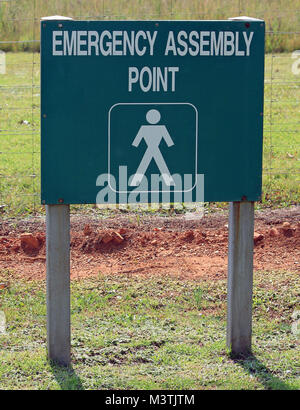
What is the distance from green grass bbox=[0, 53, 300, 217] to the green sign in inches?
128

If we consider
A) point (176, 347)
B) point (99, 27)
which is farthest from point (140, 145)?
point (176, 347)

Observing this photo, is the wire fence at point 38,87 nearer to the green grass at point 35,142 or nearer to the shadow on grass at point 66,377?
the green grass at point 35,142

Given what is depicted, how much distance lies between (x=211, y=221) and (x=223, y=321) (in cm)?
215

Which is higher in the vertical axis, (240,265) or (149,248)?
(240,265)

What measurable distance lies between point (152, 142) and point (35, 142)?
5856mm

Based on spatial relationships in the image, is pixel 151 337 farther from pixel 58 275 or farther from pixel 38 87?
pixel 38 87

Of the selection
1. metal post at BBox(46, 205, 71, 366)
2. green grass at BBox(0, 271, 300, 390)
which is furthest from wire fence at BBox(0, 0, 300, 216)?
metal post at BBox(46, 205, 71, 366)

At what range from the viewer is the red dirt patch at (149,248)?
6691 mm

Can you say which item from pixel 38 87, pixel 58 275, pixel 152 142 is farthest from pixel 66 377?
pixel 38 87

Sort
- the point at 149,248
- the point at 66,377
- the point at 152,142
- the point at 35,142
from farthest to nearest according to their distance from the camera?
the point at 35,142
the point at 149,248
the point at 152,142
the point at 66,377

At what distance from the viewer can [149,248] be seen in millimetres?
7082

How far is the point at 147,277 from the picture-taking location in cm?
651

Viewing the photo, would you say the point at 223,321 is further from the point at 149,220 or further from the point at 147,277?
the point at 149,220

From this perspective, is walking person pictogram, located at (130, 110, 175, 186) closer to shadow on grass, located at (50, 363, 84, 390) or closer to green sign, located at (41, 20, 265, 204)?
green sign, located at (41, 20, 265, 204)
